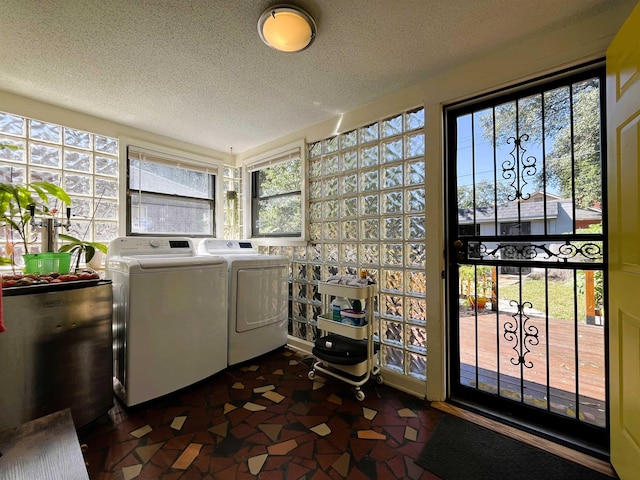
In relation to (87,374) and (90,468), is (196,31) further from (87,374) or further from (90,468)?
(90,468)

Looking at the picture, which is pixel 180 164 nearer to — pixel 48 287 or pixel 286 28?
pixel 48 287

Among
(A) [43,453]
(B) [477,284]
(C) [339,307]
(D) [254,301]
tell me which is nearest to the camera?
(A) [43,453]

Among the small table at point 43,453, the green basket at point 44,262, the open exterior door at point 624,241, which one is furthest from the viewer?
the green basket at point 44,262

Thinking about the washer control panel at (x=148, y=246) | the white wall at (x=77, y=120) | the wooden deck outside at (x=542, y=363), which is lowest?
the wooden deck outside at (x=542, y=363)

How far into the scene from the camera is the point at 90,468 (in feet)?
4.47

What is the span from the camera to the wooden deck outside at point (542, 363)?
155 centimetres

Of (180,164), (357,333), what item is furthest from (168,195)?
(357,333)

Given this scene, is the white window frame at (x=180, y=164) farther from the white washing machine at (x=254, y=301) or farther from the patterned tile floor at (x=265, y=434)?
the patterned tile floor at (x=265, y=434)

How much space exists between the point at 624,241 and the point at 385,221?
1.30m

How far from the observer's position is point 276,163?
3.10 metres

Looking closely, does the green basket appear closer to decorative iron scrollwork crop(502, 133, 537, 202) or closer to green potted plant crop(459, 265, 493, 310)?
green potted plant crop(459, 265, 493, 310)

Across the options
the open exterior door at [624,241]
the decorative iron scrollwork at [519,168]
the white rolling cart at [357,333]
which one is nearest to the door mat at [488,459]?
the open exterior door at [624,241]

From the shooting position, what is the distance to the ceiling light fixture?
134 centimetres

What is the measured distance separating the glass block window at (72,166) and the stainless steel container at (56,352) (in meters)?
1.03
